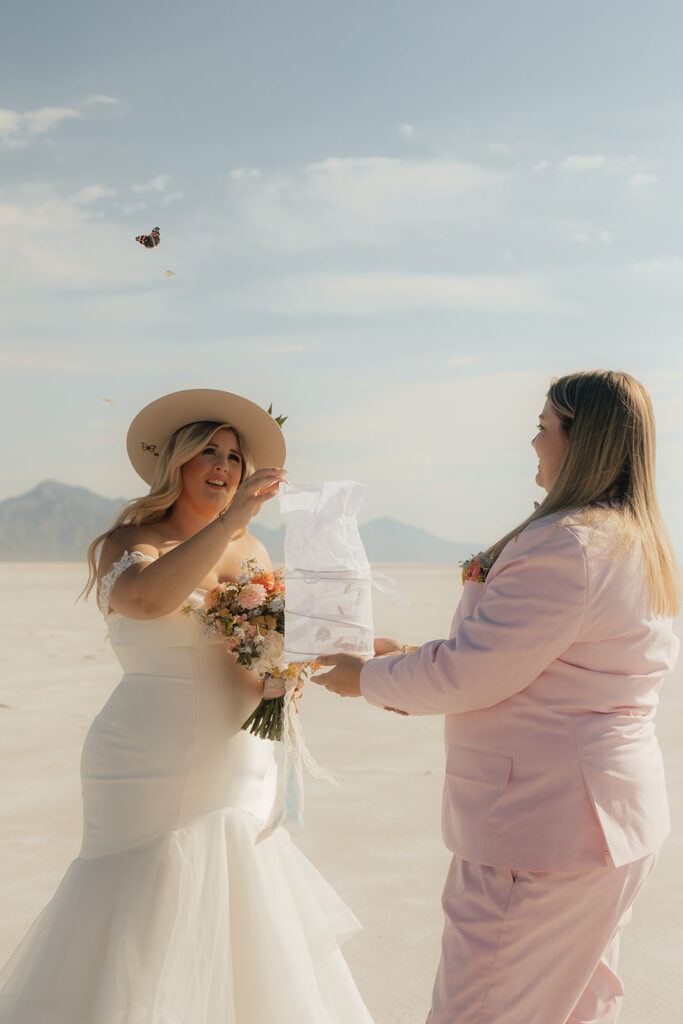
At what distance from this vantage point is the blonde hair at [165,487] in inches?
A: 165

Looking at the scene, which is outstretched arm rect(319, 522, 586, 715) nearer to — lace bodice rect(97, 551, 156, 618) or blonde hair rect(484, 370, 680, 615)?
blonde hair rect(484, 370, 680, 615)

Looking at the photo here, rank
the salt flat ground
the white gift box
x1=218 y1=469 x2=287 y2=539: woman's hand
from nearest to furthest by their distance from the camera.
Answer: the white gift box
x1=218 y1=469 x2=287 y2=539: woman's hand
the salt flat ground

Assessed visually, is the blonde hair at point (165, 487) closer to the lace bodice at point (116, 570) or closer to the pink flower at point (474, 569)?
the lace bodice at point (116, 570)

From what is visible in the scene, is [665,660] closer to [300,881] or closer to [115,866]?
[300,881]

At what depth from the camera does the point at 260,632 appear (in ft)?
12.1

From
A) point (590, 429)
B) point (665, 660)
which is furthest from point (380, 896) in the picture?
point (590, 429)

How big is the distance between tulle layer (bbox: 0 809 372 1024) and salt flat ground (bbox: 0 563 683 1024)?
974mm

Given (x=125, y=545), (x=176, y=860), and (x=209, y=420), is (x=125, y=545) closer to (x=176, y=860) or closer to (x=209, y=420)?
Result: (x=209, y=420)

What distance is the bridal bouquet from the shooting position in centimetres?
371

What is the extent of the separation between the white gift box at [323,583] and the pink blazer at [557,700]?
0.49m

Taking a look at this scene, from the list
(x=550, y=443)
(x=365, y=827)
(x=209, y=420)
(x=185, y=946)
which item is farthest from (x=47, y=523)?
(x=550, y=443)

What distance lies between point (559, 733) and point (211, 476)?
208 centimetres

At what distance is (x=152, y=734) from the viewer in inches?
151

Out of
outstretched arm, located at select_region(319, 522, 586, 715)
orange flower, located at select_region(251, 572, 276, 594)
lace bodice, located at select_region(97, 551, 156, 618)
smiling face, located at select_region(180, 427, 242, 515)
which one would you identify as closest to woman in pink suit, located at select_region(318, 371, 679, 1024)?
outstretched arm, located at select_region(319, 522, 586, 715)
